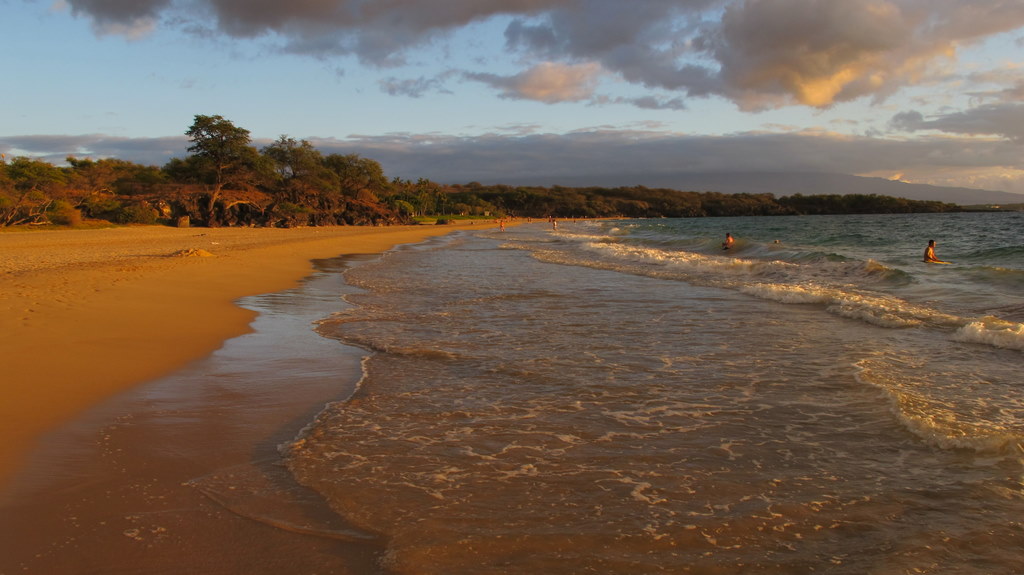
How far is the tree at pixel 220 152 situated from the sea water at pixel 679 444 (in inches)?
1835

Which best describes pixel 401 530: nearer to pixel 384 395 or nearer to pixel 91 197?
pixel 384 395

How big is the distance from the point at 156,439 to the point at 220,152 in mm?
52103

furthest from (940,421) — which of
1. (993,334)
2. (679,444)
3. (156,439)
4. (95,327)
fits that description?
(95,327)

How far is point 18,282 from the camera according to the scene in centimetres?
1148

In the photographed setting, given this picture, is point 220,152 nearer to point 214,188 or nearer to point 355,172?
point 214,188

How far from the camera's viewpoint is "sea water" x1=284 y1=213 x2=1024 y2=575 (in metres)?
3.11

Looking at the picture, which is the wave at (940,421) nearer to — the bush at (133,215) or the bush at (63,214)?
the bush at (63,214)

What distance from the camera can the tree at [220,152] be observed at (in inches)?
1948

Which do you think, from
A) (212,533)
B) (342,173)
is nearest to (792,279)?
(212,533)

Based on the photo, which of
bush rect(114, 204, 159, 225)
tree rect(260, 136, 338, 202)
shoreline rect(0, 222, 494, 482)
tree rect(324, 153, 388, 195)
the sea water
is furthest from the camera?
tree rect(324, 153, 388, 195)

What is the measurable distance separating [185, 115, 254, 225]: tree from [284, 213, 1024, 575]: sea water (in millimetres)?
46615

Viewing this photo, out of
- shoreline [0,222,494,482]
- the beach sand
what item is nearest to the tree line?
shoreline [0,222,494,482]

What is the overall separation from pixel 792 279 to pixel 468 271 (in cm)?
945

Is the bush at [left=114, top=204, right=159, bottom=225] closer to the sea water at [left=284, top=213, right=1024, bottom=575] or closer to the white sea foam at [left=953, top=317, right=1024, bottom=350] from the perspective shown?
the sea water at [left=284, top=213, right=1024, bottom=575]
